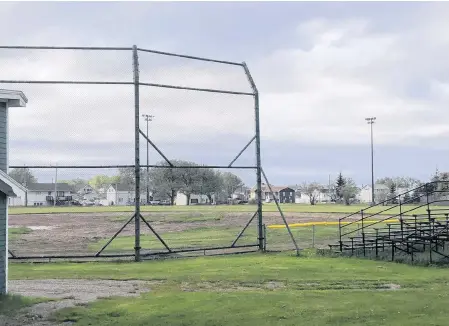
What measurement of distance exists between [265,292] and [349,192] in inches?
3181

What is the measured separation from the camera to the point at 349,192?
88.8 meters

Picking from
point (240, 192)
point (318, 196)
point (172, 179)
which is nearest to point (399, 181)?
point (318, 196)

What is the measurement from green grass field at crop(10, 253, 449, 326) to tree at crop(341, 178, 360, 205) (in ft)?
238

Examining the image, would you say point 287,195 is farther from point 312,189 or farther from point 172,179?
point 172,179

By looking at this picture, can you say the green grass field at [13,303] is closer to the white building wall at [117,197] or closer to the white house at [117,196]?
the white house at [117,196]

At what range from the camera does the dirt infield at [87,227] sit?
70.1ft

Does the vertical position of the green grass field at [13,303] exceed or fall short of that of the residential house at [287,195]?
it falls short

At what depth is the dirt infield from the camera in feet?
70.1

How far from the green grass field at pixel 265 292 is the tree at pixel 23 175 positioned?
254 cm

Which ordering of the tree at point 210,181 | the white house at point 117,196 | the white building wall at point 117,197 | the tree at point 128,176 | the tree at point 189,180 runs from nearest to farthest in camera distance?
the tree at point 128,176
the tree at point 189,180
the tree at point 210,181
the white house at point 117,196
the white building wall at point 117,197

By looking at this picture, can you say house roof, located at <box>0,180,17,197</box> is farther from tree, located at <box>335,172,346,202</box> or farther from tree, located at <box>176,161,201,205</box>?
tree, located at <box>335,172,346,202</box>

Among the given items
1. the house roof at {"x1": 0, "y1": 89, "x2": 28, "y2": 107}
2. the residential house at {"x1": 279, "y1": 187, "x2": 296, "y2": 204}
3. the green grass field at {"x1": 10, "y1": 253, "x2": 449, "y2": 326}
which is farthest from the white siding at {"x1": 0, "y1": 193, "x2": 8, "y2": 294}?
the residential house at {"x1": 279, "y1": 187, "x2": 296, "y2": 204}

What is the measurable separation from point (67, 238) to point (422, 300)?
18691mm

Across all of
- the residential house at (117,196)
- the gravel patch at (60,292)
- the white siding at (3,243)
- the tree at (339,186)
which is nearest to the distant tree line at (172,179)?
the residential house at (117,196)
